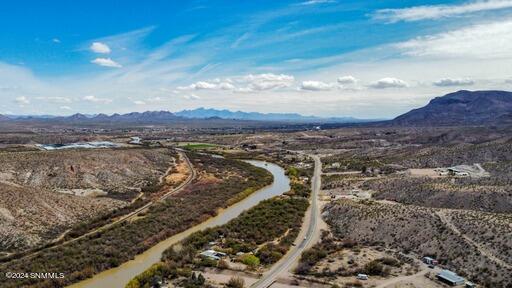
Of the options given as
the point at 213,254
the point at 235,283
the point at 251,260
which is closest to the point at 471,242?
the point at 251,260

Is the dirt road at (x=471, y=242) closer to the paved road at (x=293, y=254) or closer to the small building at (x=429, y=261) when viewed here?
the small building at (x=429, y=261)

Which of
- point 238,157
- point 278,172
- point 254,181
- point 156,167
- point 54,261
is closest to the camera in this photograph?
point 54,261

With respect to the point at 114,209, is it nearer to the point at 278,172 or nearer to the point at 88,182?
the point at 88,182

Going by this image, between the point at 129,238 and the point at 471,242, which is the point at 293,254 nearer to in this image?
the point at 471,242

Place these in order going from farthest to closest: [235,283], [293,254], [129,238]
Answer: [129,238] → [293,254] → [235,283]

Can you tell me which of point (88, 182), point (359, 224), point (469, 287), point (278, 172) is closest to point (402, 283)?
point (469, 287)

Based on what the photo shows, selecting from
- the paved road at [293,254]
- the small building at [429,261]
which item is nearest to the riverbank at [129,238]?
the paved road at [293,254]
